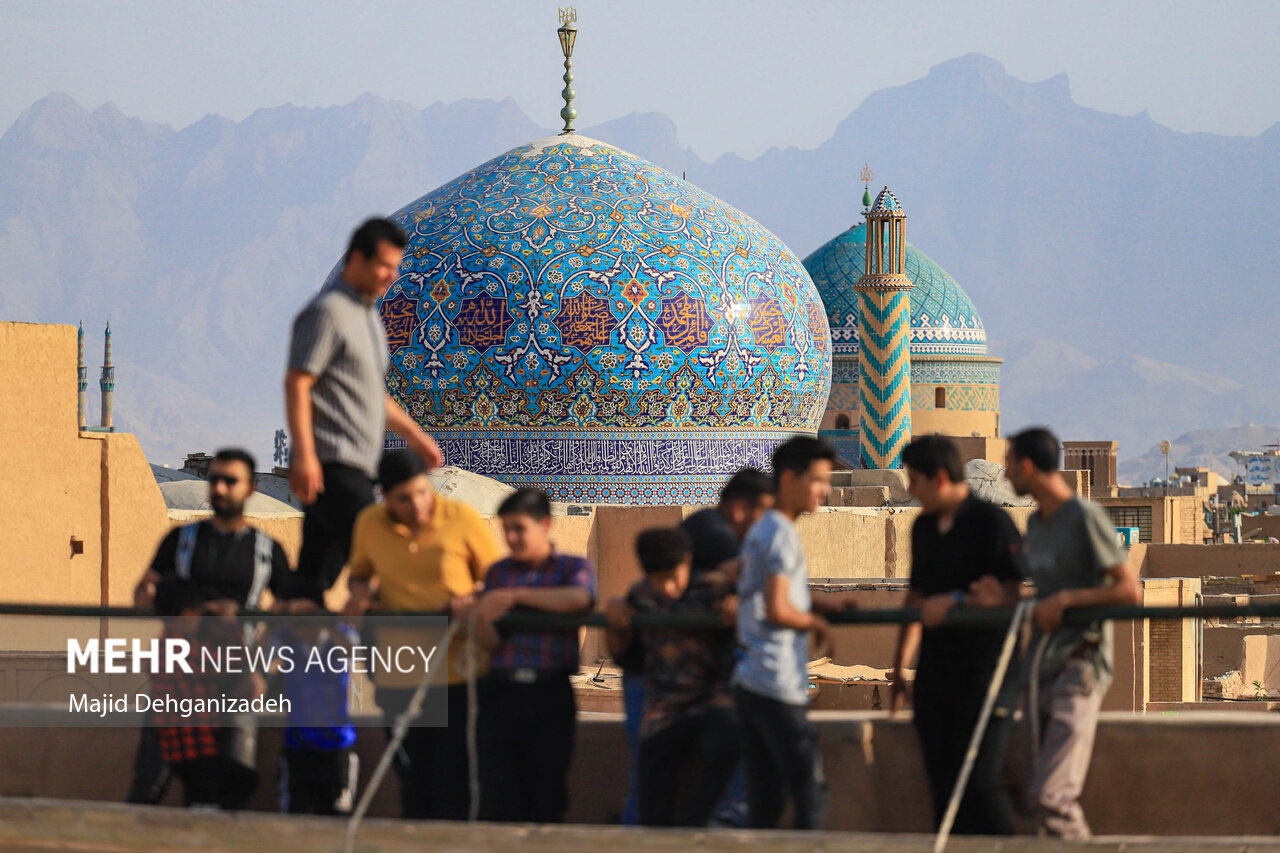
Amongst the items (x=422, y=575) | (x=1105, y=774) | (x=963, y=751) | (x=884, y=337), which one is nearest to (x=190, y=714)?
(x=422, y=575)

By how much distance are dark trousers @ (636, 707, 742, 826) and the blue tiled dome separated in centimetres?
2478

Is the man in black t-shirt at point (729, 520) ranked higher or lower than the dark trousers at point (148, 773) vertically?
higher

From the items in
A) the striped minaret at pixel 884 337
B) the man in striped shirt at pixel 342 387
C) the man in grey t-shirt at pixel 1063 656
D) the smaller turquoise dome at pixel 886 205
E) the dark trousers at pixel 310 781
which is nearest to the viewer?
the man in grey t-shirt at pixel 1063 656

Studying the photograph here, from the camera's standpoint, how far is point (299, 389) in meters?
5.06

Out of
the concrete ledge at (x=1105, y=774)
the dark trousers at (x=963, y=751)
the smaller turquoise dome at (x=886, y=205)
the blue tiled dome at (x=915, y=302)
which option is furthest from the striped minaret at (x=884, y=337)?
the dark trousers at (x=963, y=751)

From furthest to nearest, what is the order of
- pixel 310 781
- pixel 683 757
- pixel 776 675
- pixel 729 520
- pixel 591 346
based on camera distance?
pixel 591 346 → pixel 729 520 → pixel 310 781 → pixel 683 757 → pixel 776 675

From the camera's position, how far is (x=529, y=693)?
15.6 ft

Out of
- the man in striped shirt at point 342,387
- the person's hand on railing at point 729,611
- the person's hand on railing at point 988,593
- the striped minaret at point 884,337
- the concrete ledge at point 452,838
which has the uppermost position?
the striped minaret at point 884,337

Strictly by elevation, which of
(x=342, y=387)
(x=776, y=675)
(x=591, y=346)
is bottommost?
(x=776, y=675)

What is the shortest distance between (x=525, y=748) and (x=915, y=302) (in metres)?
27.5

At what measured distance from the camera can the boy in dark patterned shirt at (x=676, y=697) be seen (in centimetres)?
479

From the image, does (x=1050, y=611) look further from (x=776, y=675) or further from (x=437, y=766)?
(x=437, y=766)

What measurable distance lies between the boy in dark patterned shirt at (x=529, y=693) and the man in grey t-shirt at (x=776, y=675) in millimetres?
418

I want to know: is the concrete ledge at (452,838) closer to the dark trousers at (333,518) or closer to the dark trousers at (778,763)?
the dark trousers at (778,763)
